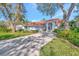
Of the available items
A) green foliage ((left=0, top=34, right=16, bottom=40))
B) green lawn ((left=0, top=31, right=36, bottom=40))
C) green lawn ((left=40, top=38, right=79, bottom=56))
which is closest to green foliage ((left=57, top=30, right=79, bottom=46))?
green lawn ((left=40, top=38, right=79, bottom=56))

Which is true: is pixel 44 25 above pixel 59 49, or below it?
above

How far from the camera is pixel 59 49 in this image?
1847 millimetres

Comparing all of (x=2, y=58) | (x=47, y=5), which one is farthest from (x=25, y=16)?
(x=2, y=58)

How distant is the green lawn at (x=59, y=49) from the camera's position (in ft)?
6.04

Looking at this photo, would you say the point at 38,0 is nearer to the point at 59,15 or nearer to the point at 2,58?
the point at 59,15

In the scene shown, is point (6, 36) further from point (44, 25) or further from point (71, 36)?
point (71, 36)

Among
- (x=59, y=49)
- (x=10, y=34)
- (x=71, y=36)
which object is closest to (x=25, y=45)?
(x=10, y=34)

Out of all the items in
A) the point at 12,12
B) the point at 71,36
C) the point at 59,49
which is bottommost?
the point at 59,49

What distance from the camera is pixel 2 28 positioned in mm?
1883

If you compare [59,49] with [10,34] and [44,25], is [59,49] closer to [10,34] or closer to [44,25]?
[44,25]

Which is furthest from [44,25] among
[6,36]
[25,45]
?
[6,36]

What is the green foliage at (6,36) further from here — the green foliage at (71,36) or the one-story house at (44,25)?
the green foliage at (71,36)

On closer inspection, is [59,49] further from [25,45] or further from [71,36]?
[25,45]

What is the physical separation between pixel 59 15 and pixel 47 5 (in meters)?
0.13
